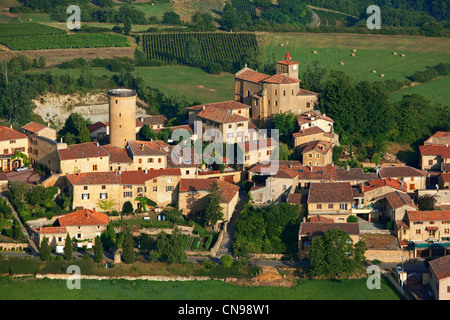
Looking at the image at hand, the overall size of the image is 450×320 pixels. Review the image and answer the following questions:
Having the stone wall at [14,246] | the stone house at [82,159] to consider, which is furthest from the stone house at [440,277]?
the stone wall at [14,246]

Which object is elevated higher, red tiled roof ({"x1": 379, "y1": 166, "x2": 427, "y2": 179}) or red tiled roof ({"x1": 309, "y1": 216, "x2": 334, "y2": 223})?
red tiled roof ({"x1": 379, "y1": 166, "x2": 427, "y2": 179})

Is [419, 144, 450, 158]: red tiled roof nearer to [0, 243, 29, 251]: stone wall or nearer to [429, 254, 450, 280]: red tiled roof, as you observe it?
[429, 254, 450, 280]: red tiled roof

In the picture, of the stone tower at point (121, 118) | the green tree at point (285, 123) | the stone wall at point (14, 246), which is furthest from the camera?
the green tree at point (285, 123)

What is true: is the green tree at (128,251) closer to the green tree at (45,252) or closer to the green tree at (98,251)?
the green tree at (98,251)

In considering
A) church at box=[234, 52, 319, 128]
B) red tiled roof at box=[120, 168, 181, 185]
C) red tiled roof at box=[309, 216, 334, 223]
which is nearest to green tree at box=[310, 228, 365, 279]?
red tiled roof at box=[309, 216, 334, 223]


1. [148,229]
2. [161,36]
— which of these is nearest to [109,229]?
[148,229]

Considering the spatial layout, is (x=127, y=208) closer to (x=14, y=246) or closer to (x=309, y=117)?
(x=14, y=246)

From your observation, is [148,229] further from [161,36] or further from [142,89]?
[161,36]
